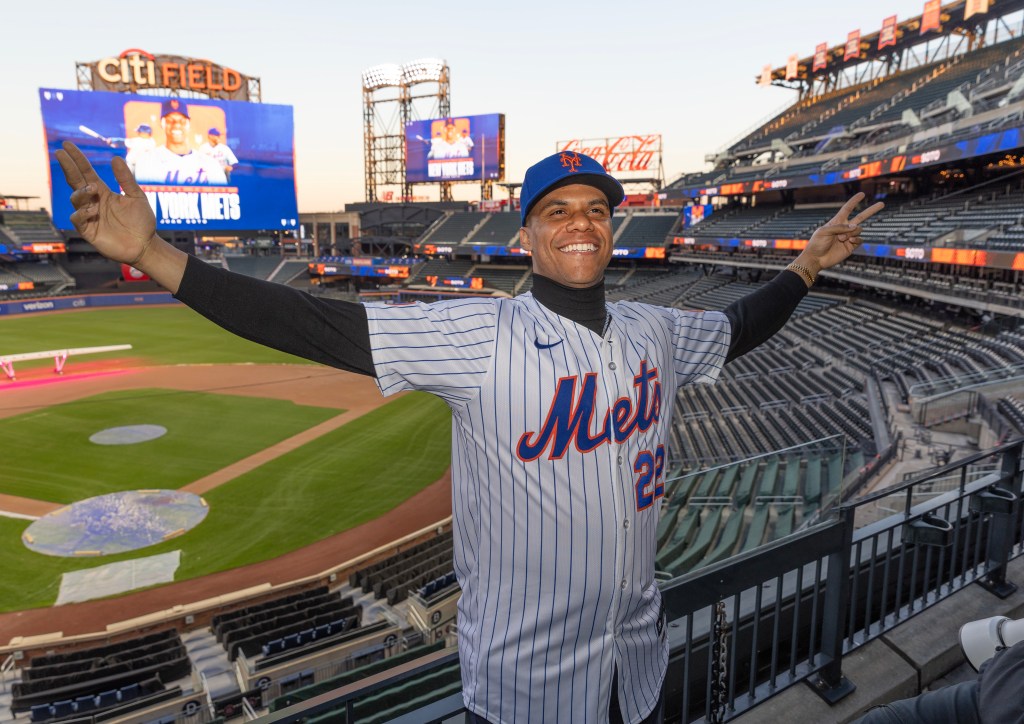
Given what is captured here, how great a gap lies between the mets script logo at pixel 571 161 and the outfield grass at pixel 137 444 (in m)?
17.6

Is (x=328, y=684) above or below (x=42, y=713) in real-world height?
above

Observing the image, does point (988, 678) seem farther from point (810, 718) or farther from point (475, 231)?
point (475, 231)

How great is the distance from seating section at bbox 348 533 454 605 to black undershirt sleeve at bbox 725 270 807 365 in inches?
409

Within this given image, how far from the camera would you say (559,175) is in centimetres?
215

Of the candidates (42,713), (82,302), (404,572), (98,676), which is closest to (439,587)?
(404,572)

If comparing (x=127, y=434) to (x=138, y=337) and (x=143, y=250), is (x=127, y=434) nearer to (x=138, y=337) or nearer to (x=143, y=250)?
(x=143, y=250)

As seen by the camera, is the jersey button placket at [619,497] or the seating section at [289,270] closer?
the jersey button placket at [619,497]

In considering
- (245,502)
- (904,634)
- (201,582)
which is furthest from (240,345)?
(904,634)

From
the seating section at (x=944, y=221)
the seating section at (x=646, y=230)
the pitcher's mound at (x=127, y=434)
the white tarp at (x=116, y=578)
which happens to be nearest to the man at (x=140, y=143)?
the pitcher's mound at (x=127, y=434)

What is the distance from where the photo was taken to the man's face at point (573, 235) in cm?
218

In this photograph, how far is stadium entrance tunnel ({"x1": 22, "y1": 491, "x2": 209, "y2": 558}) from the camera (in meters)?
13.8

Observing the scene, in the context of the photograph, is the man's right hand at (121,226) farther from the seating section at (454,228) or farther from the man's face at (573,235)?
the seating section at (454,228)

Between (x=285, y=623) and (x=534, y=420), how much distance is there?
34.9 feet

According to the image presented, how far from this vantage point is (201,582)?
12781 mm
